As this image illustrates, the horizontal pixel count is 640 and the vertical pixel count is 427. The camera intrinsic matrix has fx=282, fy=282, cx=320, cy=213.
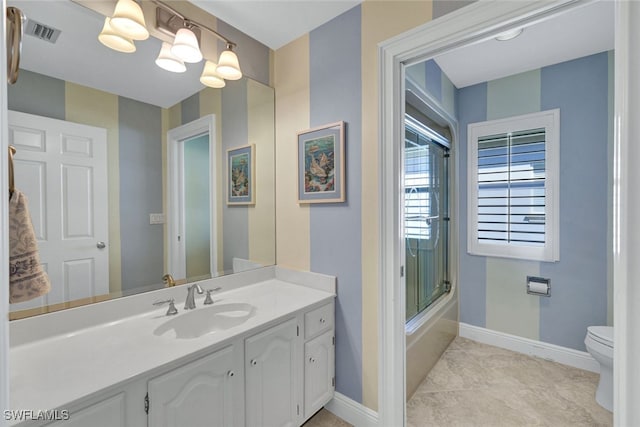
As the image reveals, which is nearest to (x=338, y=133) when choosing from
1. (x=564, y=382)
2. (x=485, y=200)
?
(x=485, y=200)

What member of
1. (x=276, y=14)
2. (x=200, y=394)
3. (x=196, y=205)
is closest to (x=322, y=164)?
(x=196, y=205)

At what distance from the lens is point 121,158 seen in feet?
4.43

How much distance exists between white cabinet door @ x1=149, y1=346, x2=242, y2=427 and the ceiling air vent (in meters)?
1.40

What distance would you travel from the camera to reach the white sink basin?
134 cm

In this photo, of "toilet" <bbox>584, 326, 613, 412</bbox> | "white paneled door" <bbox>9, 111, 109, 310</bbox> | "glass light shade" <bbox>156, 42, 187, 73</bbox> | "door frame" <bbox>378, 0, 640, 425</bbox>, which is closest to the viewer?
"door frame" <bbox>378, 0, 640, 425</bbox>

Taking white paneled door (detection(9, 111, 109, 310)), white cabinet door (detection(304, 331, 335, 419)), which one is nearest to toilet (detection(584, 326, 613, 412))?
white cabinet door (detection(304, 331, 335, 419))

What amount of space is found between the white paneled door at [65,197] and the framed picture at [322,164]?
1035 mm

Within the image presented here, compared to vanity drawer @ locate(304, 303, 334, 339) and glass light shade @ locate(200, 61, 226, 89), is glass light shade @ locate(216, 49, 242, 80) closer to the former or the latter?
glass light shade @ locate(200, 61, 226, 89)

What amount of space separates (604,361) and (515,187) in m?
1.36

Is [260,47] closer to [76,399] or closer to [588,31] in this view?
[76,399]

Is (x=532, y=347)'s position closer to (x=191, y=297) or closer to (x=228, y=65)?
(x=191, y=297)

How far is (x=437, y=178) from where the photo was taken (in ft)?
8.56

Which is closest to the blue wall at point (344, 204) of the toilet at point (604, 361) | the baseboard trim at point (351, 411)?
the baseboard trim at point (351, 411)

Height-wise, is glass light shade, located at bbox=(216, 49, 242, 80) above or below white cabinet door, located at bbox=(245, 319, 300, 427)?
above
